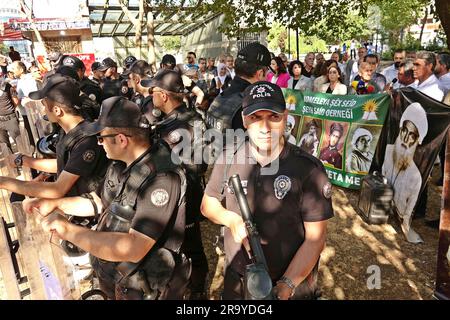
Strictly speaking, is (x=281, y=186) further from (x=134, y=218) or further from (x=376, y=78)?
(x=376, y=78)

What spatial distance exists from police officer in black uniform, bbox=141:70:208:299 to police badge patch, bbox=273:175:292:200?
136cm

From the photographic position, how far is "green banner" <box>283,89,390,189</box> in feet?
18.8

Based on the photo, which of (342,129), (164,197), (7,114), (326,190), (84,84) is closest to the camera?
(326,190)

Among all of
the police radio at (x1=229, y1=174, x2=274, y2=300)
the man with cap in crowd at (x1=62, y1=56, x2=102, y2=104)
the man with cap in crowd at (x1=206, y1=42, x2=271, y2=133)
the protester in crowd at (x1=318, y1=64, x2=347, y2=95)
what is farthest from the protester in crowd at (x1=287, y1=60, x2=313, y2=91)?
the police radio at (x1=229, y1=174, x2=274, y2=300)

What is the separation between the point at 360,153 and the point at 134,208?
15.7 ft

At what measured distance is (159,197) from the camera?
6.63ft

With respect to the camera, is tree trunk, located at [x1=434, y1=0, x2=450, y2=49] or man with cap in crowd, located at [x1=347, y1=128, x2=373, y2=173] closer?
man with cap in crowd, located at [x1=347, y1=128, x2=373, y2=173]

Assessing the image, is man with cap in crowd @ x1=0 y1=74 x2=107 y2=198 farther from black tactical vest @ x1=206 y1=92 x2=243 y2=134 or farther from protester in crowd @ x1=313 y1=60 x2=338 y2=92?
protester in crowd @ x1=313 y1=60 x2=338 y2=92

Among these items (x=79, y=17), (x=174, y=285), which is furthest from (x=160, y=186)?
(x=79, y=17)

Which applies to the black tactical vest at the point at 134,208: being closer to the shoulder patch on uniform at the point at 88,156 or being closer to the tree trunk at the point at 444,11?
the shoulder patch on uniform at the point at 88,156

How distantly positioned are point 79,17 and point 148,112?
2350cm

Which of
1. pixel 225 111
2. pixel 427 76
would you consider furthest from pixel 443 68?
pixel 225 111

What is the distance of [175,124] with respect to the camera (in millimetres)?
3277
